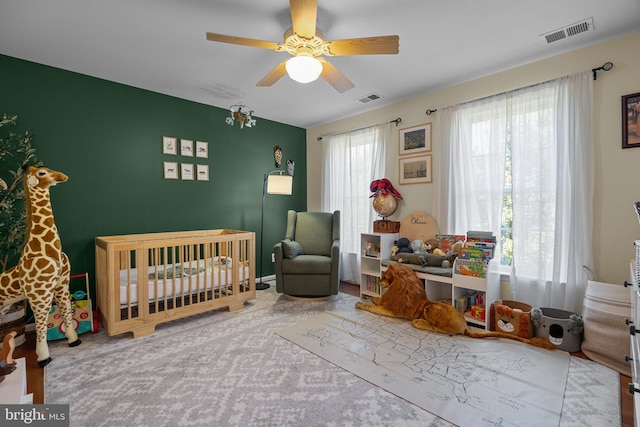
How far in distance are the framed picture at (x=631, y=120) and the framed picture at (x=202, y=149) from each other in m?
4.24

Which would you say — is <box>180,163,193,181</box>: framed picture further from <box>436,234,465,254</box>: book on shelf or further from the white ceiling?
<box>436,234,465,254</box>: book on shelf

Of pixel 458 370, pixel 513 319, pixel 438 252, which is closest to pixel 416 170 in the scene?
pixel 438 252

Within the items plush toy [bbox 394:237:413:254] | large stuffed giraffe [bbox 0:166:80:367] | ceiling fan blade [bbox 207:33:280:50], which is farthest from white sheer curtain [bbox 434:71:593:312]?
large stuffed giraffe [bbox 0:166:80:367]

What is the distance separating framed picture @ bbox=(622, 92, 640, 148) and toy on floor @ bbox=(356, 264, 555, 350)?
67.7 inches

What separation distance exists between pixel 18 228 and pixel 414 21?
3.59 m

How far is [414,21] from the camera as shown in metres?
2.14

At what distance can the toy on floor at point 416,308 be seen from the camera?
8.31 ft

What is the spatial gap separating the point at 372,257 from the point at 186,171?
2.60 metres

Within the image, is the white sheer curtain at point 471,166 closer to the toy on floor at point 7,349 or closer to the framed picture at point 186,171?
the framed picture at point 186,171

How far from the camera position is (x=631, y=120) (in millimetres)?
2299

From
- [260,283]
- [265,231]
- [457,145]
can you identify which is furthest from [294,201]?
[457,145]

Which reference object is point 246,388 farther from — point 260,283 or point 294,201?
point 294,201

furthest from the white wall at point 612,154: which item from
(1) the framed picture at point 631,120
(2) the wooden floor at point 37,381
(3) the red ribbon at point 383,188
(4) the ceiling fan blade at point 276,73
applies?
(4) the ceiling fan blade at point 276,73

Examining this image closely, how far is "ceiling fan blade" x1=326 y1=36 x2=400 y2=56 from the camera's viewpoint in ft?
5.89
